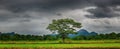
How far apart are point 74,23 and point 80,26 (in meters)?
2.74

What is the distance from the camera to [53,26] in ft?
347

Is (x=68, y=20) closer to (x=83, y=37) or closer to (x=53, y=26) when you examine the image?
(x=53, y=26)

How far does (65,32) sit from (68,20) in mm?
6230

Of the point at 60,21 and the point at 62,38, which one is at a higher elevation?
the point at 60,21

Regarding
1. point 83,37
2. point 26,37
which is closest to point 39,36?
point 26,37

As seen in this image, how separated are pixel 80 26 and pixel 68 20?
5395mm

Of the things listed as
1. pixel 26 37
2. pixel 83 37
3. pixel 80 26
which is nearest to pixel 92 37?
pixel 83 37

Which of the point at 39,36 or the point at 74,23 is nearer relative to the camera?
the point at 74,23

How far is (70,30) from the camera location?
105500 mm

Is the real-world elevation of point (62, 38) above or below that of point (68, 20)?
below

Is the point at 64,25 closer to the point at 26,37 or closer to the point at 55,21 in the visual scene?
the point at 55,21

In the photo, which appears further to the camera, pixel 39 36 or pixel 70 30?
pixel 39 36

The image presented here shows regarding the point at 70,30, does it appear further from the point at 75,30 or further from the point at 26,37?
the point at 26,37

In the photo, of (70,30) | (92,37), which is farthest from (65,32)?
(92,37)
